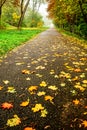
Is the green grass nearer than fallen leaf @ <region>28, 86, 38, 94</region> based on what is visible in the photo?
No

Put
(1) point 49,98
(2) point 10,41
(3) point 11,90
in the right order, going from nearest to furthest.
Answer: (1) point 49,98, (3) point 11,90, (2) point 10,41

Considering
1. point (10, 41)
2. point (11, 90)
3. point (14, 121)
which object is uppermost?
point (10, 41)

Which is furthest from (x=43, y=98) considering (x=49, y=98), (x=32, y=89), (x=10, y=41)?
(x=10, y=41)

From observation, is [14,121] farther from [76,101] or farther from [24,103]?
[76,101]

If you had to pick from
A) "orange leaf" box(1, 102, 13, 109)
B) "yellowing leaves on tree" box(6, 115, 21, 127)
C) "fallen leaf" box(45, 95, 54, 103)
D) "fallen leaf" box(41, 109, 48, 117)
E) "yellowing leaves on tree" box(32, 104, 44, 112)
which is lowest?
"yellowing leaves on tree" box(6, 115, 21, 127)

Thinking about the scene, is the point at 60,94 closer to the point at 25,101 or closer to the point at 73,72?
the point at 25,101

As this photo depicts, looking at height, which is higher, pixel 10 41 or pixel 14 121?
pixel 10 41

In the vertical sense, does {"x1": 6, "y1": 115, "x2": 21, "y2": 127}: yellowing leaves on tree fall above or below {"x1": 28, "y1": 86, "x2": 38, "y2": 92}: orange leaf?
below

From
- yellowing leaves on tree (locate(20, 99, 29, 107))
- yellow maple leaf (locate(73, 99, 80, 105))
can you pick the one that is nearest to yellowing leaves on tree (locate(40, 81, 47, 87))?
yellowing leaves on tree (locate(20, 99, 29, 107))

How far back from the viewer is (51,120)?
3695 mm

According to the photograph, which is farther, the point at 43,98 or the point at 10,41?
the point at 10,41

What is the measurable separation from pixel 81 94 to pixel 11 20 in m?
60.0

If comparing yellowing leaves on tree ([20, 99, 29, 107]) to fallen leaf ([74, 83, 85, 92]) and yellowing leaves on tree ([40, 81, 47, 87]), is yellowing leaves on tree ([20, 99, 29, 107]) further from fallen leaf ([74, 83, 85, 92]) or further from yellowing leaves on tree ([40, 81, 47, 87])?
fallen leaf ([74, 83, 85, 92])

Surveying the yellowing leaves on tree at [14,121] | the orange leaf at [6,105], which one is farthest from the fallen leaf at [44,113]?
the orange leaf at [6,105]
